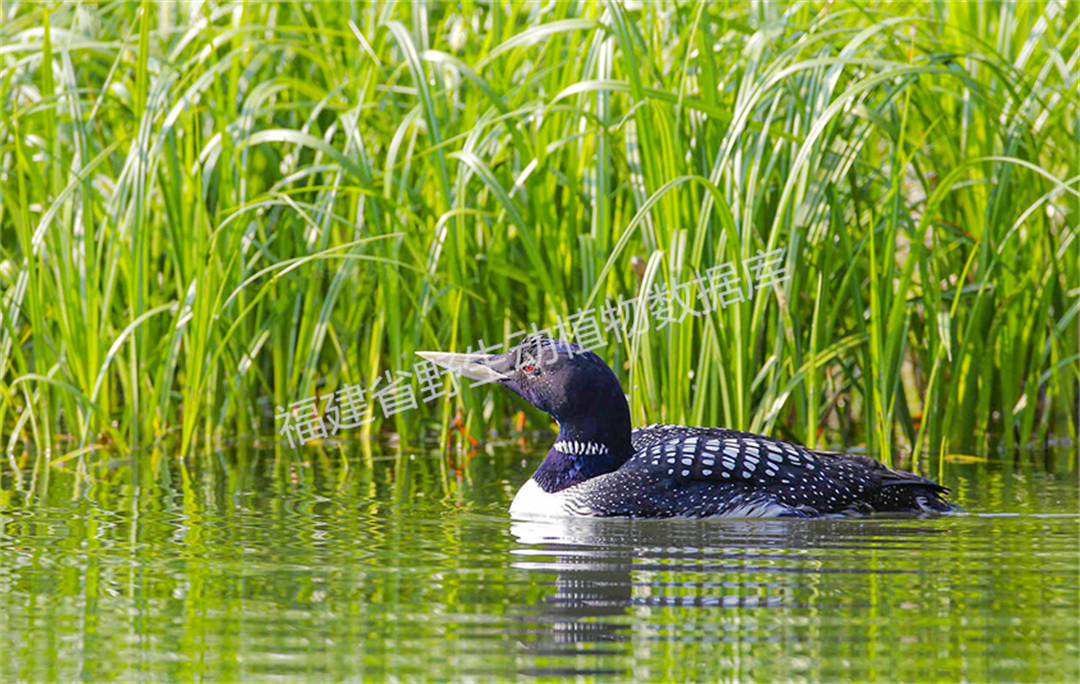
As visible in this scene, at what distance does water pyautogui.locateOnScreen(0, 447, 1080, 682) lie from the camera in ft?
9.79

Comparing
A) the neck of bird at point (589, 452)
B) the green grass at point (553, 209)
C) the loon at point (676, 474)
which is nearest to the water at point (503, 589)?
the loon at point (676, 474)

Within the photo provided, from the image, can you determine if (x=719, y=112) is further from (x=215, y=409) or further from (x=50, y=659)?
(x=50, y=659)

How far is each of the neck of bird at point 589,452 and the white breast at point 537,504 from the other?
0.10 meters

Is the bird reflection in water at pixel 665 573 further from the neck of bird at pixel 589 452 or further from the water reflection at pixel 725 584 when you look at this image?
the neck of bird at pixel 589 452

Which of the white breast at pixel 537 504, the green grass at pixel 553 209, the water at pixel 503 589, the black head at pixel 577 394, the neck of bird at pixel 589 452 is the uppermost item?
the green grass at pixel 553 209

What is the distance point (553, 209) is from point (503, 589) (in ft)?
8.39

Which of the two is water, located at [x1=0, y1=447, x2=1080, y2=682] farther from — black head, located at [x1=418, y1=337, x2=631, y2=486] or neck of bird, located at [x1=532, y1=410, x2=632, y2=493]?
black head, located at [x1=418, y1=337, x2=631, y2=486]

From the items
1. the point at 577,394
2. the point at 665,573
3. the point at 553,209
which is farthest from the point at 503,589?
the point at 553,209

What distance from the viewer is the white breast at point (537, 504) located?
4.93m

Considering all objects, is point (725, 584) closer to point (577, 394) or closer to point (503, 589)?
point (503, 589)

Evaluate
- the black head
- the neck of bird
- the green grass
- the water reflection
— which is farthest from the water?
the green grass

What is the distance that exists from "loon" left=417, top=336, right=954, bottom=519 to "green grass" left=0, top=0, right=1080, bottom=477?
0.43 meters

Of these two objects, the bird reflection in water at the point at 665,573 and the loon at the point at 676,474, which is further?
the loon at the point at 676,474

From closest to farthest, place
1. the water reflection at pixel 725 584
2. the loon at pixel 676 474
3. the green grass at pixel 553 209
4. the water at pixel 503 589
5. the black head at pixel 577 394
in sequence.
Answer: the water at pixel 503 589 < the water reflection at pixel 725 584 < the loon at pixel 676 474 < the black head at pixel 577 394 < the green grass at pixel 553 209
